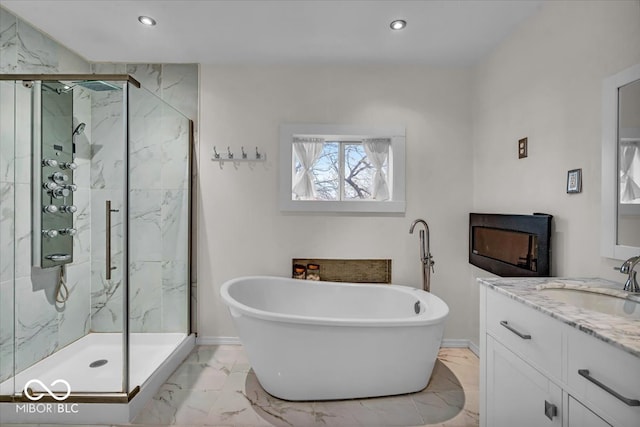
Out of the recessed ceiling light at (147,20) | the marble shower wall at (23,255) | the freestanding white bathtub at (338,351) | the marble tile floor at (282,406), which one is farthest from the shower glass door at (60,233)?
the freestanding white bathtub at (338,351)

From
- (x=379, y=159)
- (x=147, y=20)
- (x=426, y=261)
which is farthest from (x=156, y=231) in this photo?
(x=426, y=261)

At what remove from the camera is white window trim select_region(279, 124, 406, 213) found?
2.87 meters

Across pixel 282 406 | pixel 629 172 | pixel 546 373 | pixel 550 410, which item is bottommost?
pixel 282 406

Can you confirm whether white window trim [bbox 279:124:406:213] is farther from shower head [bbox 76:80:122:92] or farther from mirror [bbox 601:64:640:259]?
mirror [bbox 601:64:640:259]

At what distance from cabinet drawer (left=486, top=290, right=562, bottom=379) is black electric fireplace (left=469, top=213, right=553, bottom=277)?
0.72m

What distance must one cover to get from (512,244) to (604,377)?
1400 mm

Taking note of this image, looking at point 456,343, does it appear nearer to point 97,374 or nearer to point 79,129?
point 97,374

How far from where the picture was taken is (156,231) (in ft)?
8.00

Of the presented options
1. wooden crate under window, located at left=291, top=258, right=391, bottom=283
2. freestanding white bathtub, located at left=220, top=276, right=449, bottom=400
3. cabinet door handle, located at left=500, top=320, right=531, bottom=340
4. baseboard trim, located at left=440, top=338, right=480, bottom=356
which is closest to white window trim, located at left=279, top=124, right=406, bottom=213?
wooden crate under window, located at left=291, top=258, right=391, bottom=283

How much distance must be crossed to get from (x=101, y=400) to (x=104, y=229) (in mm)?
995

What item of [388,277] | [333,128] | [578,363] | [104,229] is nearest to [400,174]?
[333,128]

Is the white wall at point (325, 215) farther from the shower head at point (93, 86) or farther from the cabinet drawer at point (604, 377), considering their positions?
the cabinet drawer at point (604, 377)

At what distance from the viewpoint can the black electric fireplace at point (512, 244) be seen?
1.90 meters

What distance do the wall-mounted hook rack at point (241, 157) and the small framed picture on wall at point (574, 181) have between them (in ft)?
7.27
